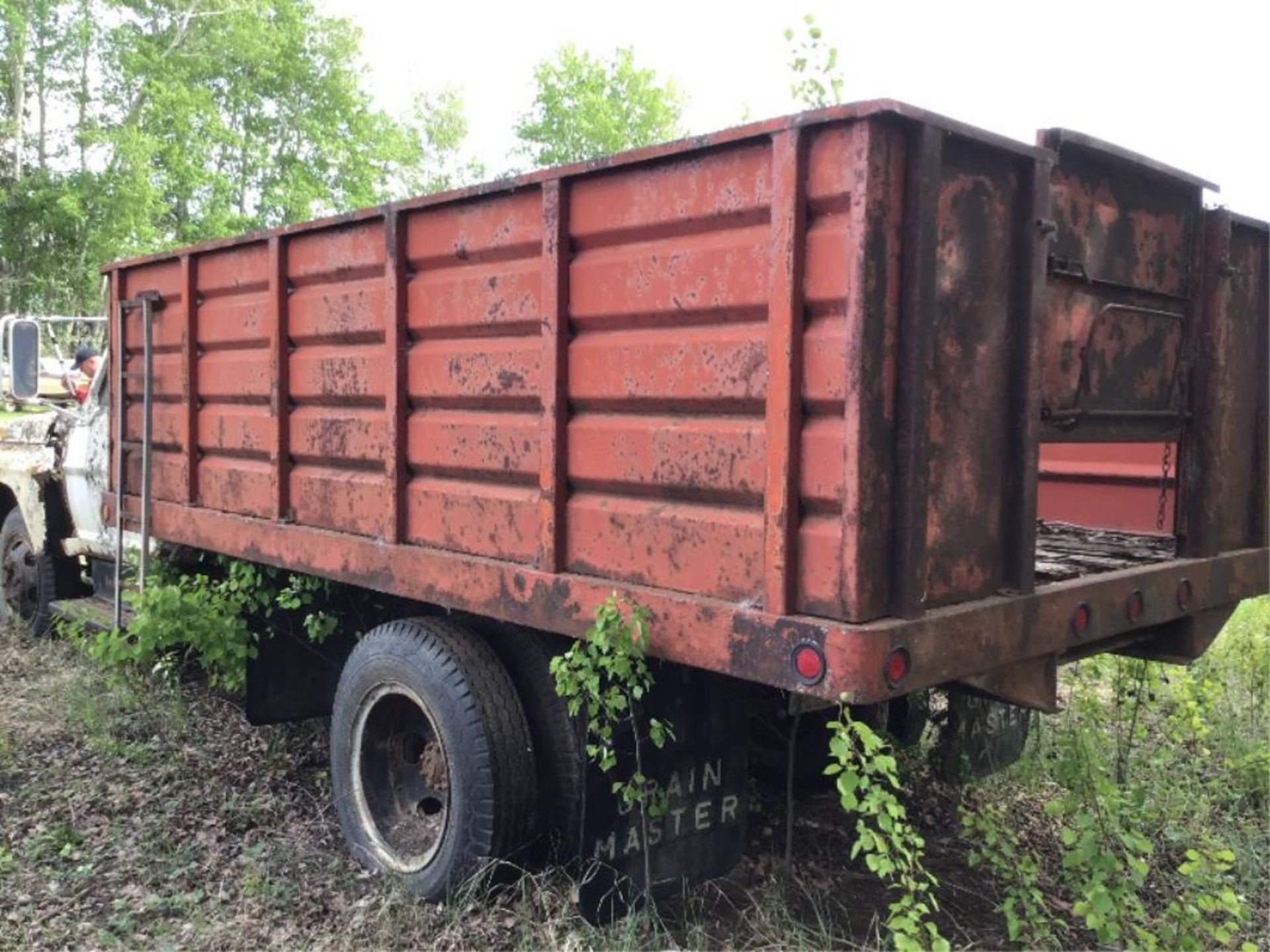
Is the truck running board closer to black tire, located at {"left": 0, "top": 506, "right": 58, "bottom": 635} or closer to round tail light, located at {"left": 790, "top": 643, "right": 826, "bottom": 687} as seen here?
black tire, located at {"left": 0, "top": 506, "right": 58, "bottom": 635}

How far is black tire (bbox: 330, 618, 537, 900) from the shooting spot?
3270 millimetres

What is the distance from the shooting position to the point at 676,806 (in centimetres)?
321

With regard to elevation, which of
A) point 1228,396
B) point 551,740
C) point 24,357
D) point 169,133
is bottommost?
point 551,740

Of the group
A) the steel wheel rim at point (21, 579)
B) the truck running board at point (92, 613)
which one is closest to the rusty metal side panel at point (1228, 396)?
the truck running board at point (92, 613)

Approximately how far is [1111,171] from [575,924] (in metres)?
2.68

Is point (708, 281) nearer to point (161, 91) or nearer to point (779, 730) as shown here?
point (779, 730)

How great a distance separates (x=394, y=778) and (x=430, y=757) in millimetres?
323

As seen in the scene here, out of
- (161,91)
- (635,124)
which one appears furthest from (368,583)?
(635,124)

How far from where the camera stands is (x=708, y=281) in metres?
2.66

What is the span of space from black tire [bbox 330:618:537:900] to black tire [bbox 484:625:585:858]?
0.21 ft

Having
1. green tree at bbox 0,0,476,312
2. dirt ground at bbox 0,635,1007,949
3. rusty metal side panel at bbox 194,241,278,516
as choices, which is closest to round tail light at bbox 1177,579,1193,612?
dirt ground at bbox 0,635,1007,949

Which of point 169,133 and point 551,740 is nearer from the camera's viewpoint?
point 551,740

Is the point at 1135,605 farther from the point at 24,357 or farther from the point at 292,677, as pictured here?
the point at 24,357

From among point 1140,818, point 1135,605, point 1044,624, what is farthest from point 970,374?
point 1140,818
